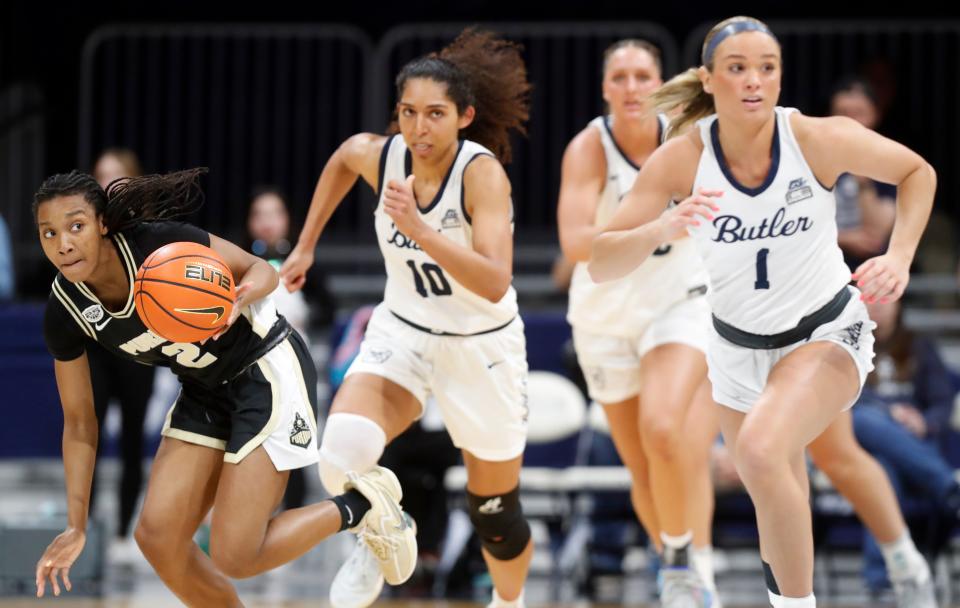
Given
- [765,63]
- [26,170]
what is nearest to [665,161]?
[765,63]

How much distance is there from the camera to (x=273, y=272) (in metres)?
4.75

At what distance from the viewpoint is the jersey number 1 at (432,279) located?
531cm

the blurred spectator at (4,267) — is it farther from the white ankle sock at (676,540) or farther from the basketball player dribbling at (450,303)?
the white ankle sock at (676,540)

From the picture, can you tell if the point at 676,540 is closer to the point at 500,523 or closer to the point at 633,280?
the point at 500,523

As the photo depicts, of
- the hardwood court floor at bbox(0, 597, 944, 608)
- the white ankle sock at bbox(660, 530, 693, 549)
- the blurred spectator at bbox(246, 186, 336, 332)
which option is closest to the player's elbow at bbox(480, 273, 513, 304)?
the white ankle sock at bbox(660, 530, 693, 549)

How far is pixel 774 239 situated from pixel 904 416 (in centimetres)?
321

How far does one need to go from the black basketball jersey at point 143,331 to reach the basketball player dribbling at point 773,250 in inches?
46.9

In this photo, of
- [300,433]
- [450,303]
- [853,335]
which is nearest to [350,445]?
[300,433]

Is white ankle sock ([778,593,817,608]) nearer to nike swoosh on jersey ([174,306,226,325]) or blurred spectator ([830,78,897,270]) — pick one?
nike swoosh on jersey ([174,306,226,325])

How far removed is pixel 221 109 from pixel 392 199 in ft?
18.5

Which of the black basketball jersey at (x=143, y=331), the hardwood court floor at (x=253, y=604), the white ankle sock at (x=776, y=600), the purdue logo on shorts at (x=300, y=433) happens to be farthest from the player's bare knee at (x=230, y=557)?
the hardwood court floor at (x=253, y=604)

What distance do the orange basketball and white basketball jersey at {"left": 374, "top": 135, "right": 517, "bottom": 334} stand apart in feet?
3.31

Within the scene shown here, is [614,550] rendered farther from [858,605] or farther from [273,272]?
[273,272]

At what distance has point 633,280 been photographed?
19.5 feet
